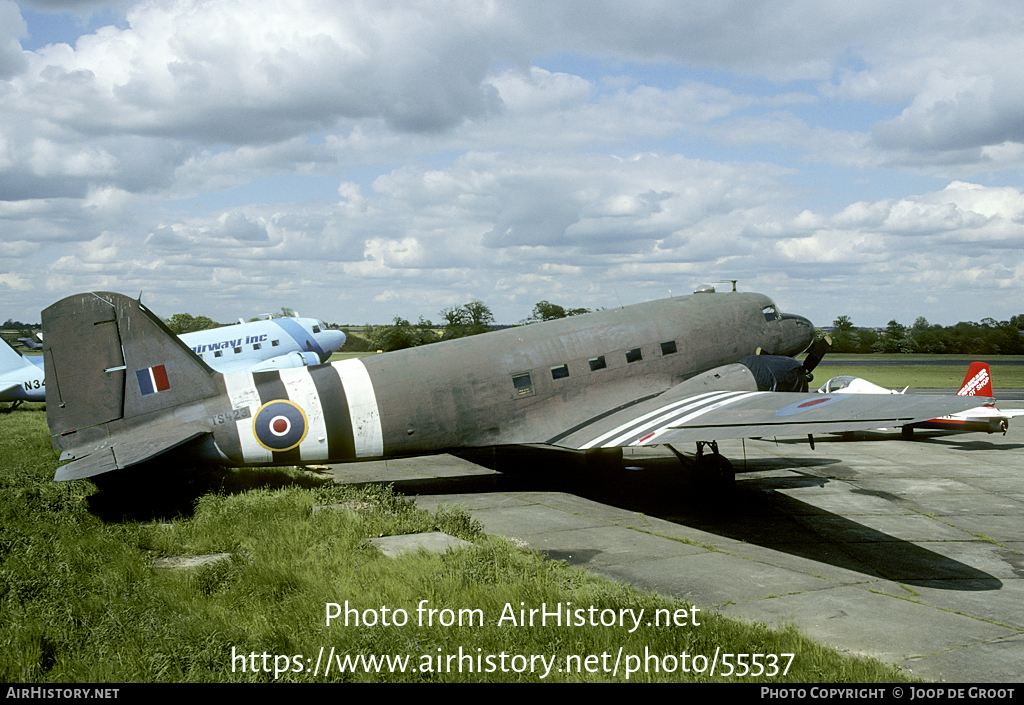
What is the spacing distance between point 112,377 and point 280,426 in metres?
3.18

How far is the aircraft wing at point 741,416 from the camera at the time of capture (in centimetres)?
1034

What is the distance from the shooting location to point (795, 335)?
18688mm

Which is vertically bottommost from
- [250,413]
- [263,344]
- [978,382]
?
[978,382]

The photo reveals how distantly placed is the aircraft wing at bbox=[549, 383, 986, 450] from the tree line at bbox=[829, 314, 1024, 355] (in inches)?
3262

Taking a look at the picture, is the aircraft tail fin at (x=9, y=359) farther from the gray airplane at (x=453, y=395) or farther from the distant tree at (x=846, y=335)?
the distant tree at (x=846, y=335)

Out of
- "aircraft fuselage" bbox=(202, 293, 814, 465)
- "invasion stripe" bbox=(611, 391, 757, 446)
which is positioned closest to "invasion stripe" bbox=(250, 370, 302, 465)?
"aircraft fuselage" bbox=(202, 293, 814, 465)

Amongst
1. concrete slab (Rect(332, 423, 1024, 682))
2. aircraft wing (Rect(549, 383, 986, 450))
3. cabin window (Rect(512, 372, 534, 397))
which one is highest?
cabin window (Rect(512, 372, 534, 397))

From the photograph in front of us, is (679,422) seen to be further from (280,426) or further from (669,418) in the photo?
(280,426)

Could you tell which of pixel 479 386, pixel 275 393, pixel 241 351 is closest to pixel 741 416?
pixel 479 386

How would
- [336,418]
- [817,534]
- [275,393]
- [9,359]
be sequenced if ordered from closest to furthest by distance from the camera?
[817,534] < [275,393] < [336,418] < [9,359]

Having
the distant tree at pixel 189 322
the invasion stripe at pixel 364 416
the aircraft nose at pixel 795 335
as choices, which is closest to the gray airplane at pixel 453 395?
the invasion stripe at pixel 364 416

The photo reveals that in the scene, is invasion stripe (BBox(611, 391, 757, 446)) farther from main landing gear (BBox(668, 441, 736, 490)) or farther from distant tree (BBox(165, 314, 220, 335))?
distant tree (BBox(165, 314, 220, 335))

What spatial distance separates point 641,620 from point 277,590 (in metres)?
4.30

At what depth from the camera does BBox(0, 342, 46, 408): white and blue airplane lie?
33188mm
